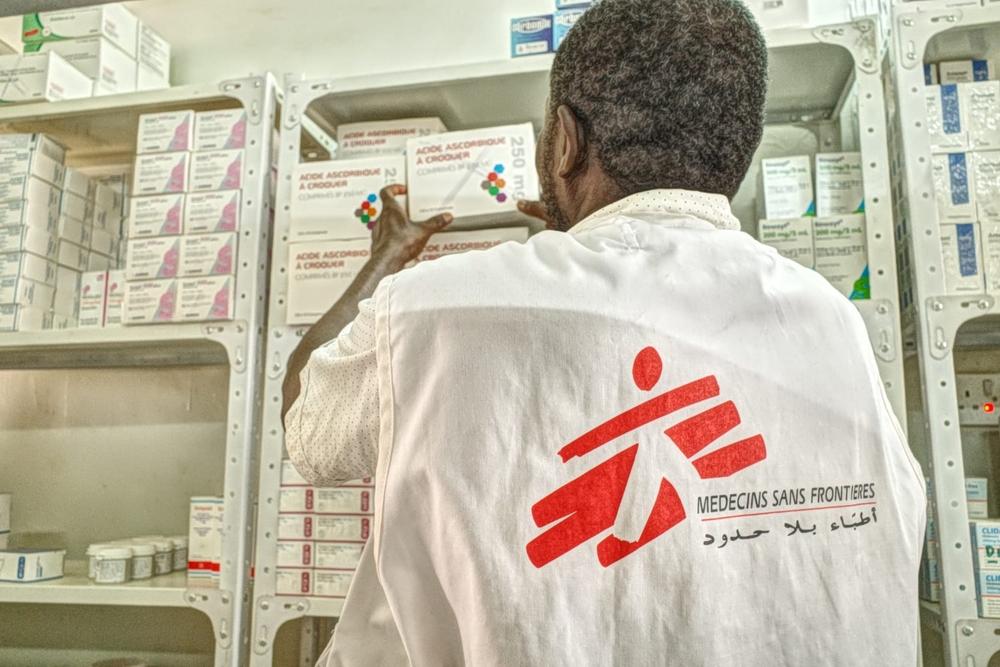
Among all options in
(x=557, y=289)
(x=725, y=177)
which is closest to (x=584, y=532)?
(x=557, y=289)

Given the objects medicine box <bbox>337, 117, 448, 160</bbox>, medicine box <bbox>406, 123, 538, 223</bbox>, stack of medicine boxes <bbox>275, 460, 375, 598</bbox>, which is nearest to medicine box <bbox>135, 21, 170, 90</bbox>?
medicine box <bbox>337, 117, 448, 160</bbox>

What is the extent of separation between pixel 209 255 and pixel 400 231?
0.48 meters

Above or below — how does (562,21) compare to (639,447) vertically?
above

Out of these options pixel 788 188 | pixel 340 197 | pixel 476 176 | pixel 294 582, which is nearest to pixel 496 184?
pixel 476 176

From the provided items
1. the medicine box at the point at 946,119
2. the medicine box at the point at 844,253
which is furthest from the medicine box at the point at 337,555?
the medicine box at the point at 946,119

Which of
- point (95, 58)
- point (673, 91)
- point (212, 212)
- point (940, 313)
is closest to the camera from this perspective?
point (673, 91)

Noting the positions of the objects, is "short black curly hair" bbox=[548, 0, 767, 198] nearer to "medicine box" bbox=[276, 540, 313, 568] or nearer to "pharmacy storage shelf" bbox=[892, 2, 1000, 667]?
"pharmacy storage shelf" bbox=[892, 2, 1000, 667]

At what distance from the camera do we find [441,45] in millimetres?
2299

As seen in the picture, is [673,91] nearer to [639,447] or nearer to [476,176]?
[639,447]

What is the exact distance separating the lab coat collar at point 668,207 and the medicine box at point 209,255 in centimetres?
110

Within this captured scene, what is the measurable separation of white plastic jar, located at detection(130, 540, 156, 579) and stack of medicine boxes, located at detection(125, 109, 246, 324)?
0.52 m

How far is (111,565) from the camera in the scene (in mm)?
1773

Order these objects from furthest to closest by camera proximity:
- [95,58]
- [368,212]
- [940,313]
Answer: [95,58], [368,212], [940,313]

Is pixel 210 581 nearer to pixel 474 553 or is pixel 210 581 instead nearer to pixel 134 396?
pixel 134 396
